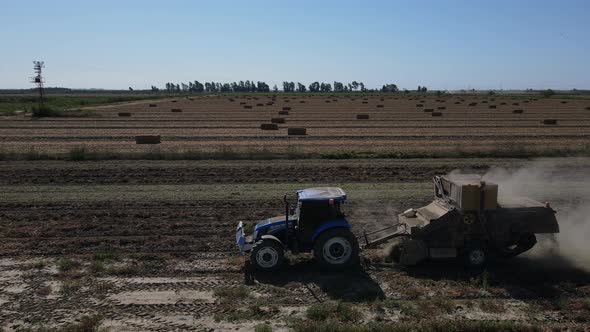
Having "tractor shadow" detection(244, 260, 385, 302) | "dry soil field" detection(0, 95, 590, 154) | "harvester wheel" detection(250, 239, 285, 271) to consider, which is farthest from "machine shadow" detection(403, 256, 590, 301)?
"dry soil field" detection(0, 95, 590, 154)

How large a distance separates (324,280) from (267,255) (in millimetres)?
1150

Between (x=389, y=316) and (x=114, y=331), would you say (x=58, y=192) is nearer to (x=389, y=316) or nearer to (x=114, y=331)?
(x=114, y=331)

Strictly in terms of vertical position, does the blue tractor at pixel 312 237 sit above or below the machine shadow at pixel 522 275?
above

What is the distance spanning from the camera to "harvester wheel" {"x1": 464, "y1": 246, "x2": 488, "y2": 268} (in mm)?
9438

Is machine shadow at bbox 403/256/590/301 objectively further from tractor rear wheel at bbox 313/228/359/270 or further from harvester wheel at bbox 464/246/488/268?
tractor rear wheel at bbox 313/228/359/270

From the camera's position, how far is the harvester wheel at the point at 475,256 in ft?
31.0

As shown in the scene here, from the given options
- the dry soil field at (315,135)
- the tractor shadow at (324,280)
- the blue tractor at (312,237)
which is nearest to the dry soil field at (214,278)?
the tractor shadow at (324,280)

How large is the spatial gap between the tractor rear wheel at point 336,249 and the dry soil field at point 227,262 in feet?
0.77

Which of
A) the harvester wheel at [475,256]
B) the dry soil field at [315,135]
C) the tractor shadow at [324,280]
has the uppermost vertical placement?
the dry soil field at [315,135]

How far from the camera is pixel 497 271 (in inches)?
377

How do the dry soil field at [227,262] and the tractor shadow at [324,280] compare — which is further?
the tractor shadow at [324,280]

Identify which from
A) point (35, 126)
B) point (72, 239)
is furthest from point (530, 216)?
point (35, 126)

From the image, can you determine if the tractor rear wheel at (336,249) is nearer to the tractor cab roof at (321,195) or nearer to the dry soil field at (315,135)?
the tractor cab roof at (321,195)

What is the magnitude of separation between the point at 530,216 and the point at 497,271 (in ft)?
3.93
